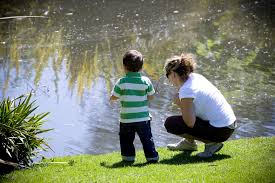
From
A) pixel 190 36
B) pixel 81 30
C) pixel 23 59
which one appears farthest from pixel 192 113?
pixel 81 30

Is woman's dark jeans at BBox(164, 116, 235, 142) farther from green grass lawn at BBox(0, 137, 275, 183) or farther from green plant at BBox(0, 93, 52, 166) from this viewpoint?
green plant at BBox(0, 93, 52, 166)

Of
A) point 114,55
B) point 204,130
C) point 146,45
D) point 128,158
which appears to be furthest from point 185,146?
point 146,45

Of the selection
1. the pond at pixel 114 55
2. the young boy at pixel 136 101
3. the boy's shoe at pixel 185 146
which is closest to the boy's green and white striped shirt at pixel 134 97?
the young boy at pixel 136 101

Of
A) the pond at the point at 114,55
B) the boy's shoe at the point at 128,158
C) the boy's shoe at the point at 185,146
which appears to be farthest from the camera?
the pond at the point at 114,55

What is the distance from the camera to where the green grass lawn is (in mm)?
4867

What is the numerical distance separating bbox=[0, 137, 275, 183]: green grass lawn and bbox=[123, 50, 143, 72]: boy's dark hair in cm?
93

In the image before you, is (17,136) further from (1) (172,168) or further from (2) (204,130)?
(2) (204,130)

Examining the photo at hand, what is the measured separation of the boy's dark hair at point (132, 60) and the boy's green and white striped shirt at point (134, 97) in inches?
2.3

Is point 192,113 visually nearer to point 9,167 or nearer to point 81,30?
point 9,167

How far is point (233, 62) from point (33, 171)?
6.36 m

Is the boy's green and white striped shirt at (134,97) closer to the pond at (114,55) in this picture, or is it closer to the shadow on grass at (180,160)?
the shadow on grass at (180,160)

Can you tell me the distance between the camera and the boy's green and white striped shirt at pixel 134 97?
18.8ft

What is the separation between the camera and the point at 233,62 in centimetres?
1116

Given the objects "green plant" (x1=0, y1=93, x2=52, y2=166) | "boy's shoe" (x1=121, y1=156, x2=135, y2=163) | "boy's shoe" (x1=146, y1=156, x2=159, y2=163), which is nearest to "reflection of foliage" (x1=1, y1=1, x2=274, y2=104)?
"green plant" (x1=0, y1=93, x2=52, y2=166)
